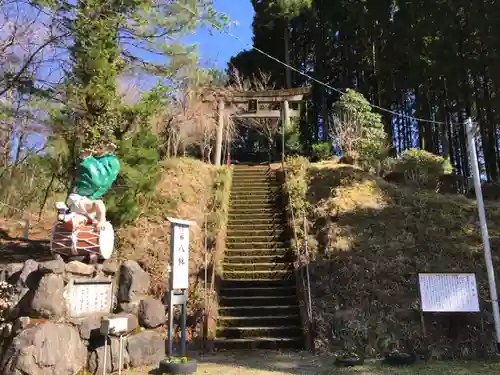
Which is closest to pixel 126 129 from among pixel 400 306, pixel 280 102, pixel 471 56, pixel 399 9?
pixel 400 306

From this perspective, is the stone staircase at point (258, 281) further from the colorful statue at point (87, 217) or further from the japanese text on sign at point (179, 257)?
the colorful statue at point (87, 217)

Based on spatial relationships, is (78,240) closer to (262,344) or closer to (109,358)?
(109,358)

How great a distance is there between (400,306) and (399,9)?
1672 cm

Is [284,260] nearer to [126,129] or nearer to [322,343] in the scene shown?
[322,343]

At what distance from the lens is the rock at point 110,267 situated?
19.9 ft

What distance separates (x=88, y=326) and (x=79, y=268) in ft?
2.36

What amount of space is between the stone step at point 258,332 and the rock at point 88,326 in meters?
2.66

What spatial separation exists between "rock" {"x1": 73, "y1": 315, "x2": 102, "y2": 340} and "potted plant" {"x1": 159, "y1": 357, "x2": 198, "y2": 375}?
3.03 feet

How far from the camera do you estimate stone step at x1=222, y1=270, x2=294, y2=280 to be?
910 cm

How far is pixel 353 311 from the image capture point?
7652 millimetres

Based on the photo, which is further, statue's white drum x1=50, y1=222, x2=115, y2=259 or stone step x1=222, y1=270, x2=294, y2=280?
stone step x1=222, y1=270, x2=294, y2=280

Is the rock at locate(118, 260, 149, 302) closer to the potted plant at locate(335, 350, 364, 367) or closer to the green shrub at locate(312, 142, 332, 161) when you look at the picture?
the potted plant at locate(335, 350, 364, 367)

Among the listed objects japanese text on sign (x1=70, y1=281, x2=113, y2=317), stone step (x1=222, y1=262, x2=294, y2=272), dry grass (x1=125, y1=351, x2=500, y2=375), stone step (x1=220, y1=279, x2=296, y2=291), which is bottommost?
dry grass (x1=125, y1=351, x2=500, y2=375)

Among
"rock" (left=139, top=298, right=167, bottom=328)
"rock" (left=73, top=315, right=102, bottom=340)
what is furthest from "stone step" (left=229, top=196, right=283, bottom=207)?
"rock" (left=73, top=315, right=102, bottom=340)
